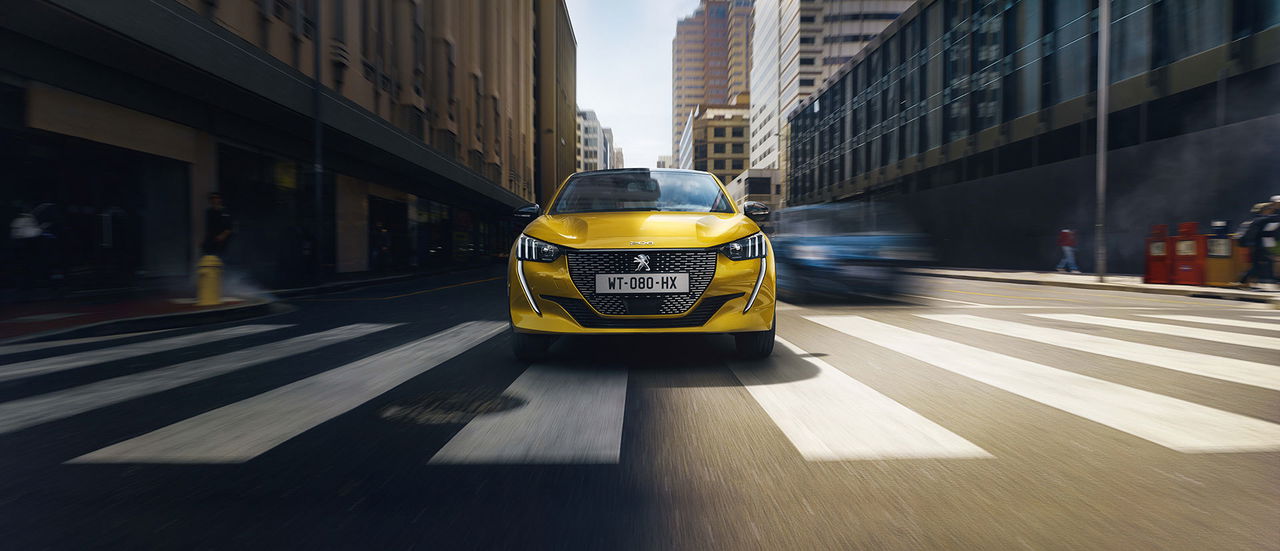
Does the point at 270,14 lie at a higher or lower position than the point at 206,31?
higher

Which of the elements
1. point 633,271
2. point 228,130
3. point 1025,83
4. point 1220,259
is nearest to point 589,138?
point 1025,83

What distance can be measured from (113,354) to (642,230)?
177 inches

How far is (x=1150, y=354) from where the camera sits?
514 cm

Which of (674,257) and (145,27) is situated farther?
(145,27)

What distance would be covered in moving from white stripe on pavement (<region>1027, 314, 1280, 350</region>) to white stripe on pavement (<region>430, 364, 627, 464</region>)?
540 cm

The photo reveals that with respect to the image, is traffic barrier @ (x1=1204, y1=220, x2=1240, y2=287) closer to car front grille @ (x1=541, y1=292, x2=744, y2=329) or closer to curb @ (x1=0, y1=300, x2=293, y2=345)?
car front grille @ (x1=541, y1=292, x2=744, y2=329)

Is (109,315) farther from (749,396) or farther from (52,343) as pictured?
(749,396)

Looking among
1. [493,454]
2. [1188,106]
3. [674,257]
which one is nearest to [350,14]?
[674,257]

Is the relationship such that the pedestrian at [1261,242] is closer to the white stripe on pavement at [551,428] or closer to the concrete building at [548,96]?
the white stripe on pavement at [551,428]

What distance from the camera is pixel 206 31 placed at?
11180 mm

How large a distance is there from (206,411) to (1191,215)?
2306 centimetres

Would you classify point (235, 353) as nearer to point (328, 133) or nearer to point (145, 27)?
point (145, 27)

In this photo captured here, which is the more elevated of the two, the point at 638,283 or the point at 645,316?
the point at 638,283

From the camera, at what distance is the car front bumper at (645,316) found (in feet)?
14.3
